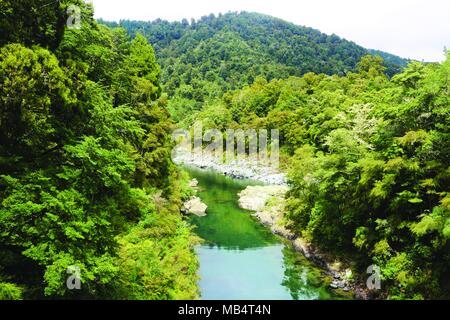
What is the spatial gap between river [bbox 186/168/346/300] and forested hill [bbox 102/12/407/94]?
65.5 metres

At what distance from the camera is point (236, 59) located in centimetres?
12038

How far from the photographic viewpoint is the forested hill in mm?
110812

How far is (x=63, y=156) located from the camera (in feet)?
32.6

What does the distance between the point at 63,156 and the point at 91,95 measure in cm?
196

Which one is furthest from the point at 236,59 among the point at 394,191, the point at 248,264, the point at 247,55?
the point at 394,191

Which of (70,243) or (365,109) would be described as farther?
(365,109)

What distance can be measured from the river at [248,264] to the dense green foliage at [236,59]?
4099 cm

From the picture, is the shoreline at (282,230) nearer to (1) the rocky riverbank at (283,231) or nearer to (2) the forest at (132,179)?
(1) the rocky riverbank at (283,231)

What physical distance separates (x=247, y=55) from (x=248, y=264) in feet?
369

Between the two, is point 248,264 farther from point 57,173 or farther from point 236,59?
point 236,59

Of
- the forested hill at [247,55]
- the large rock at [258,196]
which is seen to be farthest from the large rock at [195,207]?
the forested hill at [247,55]

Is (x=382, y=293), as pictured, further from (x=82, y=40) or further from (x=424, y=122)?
(x=82, y=40)

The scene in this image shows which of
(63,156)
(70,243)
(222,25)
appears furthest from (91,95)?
(222,25)
